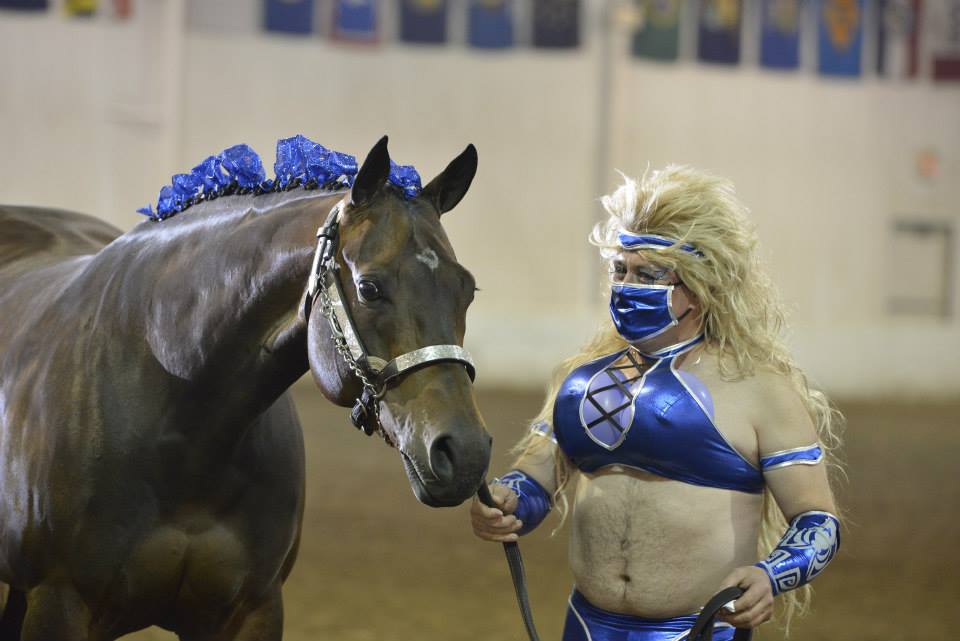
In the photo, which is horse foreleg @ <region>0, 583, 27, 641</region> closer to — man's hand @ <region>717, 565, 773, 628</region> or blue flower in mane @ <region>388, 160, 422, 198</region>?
blue flower in mane @ <region>388, 160, 422, 198</region>

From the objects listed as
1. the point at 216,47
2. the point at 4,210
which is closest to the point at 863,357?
the point at 216,47

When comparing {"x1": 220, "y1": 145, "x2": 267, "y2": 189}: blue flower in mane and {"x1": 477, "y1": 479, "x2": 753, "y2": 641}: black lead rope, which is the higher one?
{"x1": 220, "y1": 145, "x2": 267, "y2": 189}: blue flower in mane

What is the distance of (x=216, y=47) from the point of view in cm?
1291

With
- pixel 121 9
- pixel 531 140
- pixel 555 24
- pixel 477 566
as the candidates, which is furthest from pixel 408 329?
pixel 555 24

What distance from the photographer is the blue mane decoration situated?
7.50ft

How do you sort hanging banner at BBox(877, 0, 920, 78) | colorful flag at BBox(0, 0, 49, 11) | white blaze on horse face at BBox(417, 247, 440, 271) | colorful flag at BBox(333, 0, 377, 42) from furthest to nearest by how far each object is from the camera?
hanging banner at BBox(877, 0, 920, 78) → colorful flag at BBox(333, 0, 377, 42) → colorful flag at BBox(0, 0, 49, 11) → white blaze on horse face at BBox(417, 247, 440, 271)

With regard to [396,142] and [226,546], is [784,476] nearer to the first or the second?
[226,546]

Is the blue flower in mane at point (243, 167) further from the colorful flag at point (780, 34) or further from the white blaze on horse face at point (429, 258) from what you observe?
the colorful flag at point (780, 34)

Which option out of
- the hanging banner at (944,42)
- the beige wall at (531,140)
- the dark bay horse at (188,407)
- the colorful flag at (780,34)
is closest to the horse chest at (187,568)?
the dark bay horse at (188,407)

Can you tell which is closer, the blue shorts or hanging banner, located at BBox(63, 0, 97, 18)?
the blue shorts

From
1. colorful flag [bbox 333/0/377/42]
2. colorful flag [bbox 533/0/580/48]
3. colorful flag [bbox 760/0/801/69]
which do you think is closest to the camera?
colorful flag [bbox 333/0/377/42]

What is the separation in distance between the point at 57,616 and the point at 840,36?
1410cm

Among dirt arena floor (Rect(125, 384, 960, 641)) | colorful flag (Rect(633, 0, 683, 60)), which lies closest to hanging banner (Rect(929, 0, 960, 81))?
colorful flag (Rect(633, 0, 683, 60))

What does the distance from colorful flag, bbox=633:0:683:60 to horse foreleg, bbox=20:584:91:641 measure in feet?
41.4
